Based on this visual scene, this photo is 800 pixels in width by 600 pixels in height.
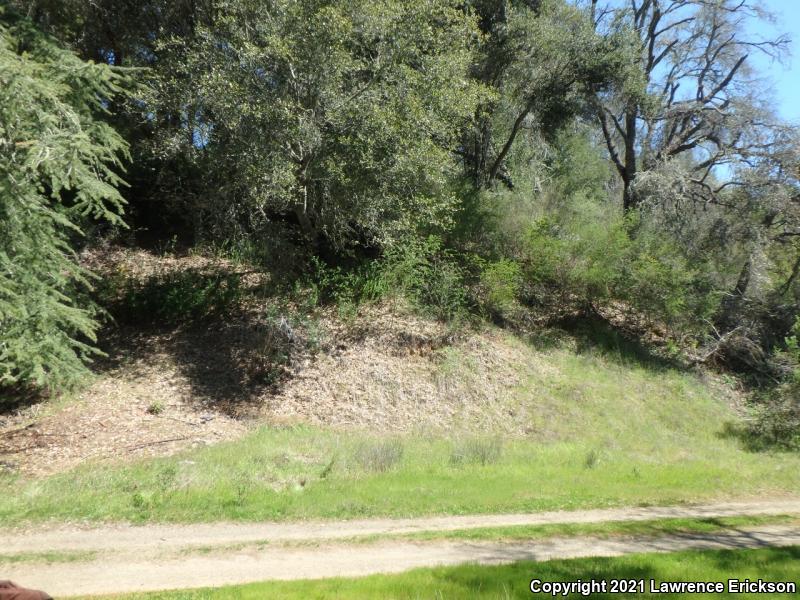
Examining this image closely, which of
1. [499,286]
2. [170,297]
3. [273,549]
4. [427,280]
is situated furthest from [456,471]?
[170,297]

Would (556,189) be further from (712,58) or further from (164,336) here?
(164,336)

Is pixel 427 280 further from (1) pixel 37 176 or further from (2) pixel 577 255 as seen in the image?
(1) pixel 37 176

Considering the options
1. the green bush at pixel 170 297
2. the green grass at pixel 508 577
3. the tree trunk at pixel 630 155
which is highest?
the tree trunk at pixel 630 155

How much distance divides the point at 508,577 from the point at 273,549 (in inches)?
131

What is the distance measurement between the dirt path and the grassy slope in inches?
22.8

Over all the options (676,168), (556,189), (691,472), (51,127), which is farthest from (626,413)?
(51,127)

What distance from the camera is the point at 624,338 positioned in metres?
22.0

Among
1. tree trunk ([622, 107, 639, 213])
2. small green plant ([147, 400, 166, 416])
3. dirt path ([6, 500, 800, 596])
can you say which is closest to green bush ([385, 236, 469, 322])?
small green plant ([147, 400, 166, 416])

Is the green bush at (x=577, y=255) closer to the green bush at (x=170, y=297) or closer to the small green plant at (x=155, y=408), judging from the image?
the green bush at (x=170, y=297)

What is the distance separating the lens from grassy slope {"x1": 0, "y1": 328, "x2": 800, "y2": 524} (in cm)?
950

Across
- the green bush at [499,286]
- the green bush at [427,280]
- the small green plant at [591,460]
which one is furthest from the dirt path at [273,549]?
the green bush at [499,286]

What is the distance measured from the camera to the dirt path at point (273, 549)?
6758 mm

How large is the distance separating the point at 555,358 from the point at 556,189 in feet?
33.0

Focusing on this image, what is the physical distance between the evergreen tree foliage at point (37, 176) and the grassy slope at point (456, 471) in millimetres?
2850
